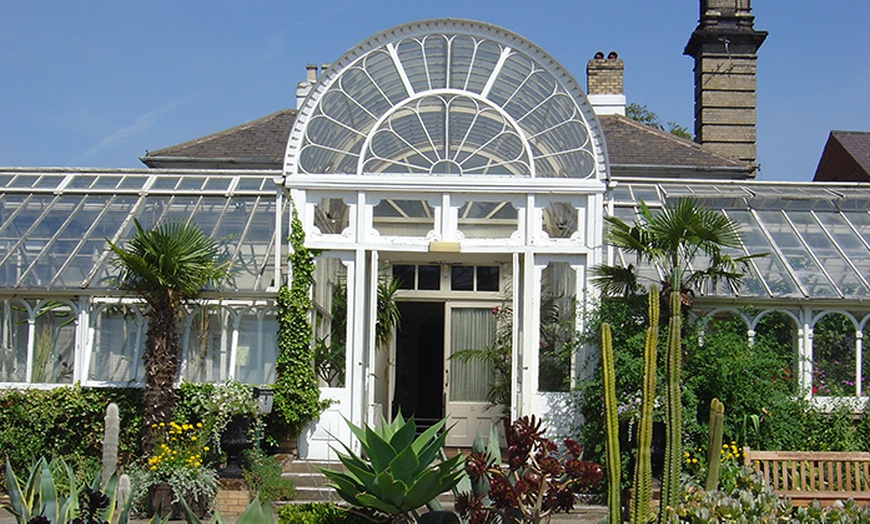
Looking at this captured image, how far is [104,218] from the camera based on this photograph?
42.3 ft

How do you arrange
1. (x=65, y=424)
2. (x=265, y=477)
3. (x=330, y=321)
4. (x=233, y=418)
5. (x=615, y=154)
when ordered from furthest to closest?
(x=615, y=154), (x=330, y=321), (x=65, y=424), (x=233, y=418), (x=265, y=477)

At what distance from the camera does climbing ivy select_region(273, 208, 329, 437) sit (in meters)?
11.3

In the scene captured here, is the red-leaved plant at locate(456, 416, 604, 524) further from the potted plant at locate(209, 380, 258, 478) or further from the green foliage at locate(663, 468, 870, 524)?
the potted plant at locate(209, 380, 258, 478)

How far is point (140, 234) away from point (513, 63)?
497 cm

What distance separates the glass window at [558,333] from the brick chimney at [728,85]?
24.3ft

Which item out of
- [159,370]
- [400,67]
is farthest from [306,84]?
[159,370]

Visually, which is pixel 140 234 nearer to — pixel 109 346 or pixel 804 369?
pixel 109 346

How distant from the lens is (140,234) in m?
10.9

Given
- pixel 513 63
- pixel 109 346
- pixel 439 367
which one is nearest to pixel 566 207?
pixel 513 63

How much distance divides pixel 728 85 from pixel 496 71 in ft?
26.2

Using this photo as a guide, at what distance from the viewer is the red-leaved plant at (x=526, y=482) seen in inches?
262

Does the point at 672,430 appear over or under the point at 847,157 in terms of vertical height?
under

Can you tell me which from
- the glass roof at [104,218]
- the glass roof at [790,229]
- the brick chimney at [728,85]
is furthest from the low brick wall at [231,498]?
the brick chimney at [728,85]

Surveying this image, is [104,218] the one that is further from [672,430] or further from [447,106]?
[672,430]
